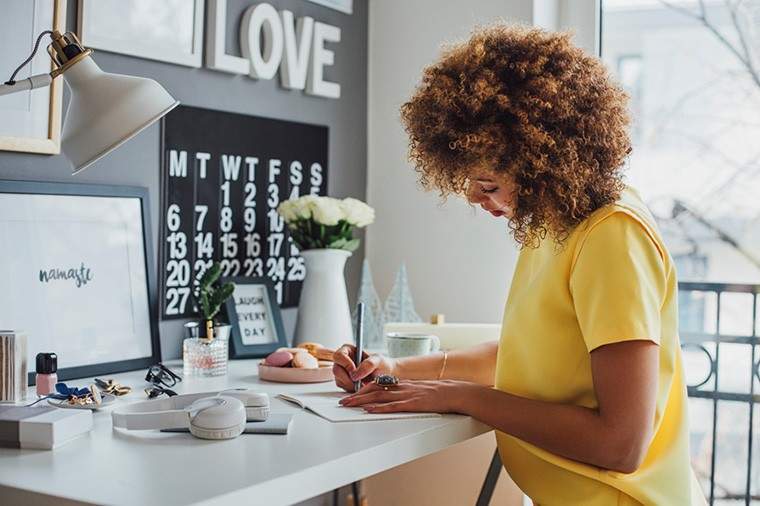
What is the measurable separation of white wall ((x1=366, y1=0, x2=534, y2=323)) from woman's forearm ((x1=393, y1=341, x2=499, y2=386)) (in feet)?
2.13

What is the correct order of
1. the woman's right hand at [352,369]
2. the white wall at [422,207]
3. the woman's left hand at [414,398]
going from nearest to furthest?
1. the woman's left hand at [414,398]
2. the woman's right hand at [352,369]
3. the white wall at [422,207]

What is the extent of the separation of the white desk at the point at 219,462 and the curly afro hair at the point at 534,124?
1.22ft

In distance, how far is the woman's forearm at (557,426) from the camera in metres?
1.31

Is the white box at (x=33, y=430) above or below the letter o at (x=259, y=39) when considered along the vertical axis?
below

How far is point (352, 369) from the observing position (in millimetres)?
1662

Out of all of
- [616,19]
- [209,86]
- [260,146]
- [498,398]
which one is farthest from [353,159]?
[498,398]

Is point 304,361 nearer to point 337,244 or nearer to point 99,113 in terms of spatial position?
point 337,244

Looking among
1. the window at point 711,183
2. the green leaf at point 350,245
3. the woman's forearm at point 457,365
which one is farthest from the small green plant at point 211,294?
the window at point 711,183

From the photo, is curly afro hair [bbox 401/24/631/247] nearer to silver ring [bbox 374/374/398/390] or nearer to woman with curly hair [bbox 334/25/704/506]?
woman with curly hair [bbox 334/25/704/506]

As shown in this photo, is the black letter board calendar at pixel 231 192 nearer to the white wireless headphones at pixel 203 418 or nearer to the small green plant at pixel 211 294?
the small green plant at pixel 211 294

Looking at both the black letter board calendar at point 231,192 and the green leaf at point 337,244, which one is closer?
the black letter board calendar at point 231,192

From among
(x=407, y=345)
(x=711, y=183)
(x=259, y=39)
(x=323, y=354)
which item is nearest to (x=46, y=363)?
(x=323, y=354)

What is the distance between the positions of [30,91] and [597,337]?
3.61 ft

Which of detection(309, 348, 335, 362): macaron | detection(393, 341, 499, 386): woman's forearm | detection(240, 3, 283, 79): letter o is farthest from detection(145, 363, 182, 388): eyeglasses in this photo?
detection(240, 3, 283, 79): letter o
